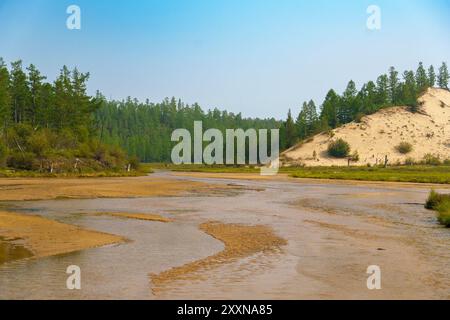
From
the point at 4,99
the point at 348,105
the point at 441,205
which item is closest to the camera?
the point at 441,205

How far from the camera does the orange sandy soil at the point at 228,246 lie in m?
14.8

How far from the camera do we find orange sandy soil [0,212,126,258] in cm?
1884

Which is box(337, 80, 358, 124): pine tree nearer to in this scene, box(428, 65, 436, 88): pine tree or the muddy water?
box(428, 65, 436, 88): pine tree

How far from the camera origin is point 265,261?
17500mm

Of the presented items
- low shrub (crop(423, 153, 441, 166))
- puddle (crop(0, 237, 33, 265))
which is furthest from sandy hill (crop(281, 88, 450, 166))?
puddle (crop(0, 237, 33, 265))

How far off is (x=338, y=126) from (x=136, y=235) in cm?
14003

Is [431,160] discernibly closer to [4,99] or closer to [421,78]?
[421,78]

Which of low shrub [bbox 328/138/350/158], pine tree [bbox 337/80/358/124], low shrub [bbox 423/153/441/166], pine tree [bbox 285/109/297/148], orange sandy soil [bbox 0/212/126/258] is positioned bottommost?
orange sandy soil [bbox 0/212/126/258]

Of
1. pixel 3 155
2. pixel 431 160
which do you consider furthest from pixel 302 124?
pixel 3 155

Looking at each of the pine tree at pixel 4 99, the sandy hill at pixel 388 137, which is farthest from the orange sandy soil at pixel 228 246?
the sandy hill at pixel 388 137

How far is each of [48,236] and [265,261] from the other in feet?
31.3

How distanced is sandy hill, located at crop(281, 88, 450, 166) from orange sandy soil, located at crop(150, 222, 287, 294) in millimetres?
109464

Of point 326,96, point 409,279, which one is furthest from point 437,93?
point 409,279

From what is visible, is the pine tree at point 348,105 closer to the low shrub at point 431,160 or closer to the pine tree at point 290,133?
the pine tree at point 290,133
